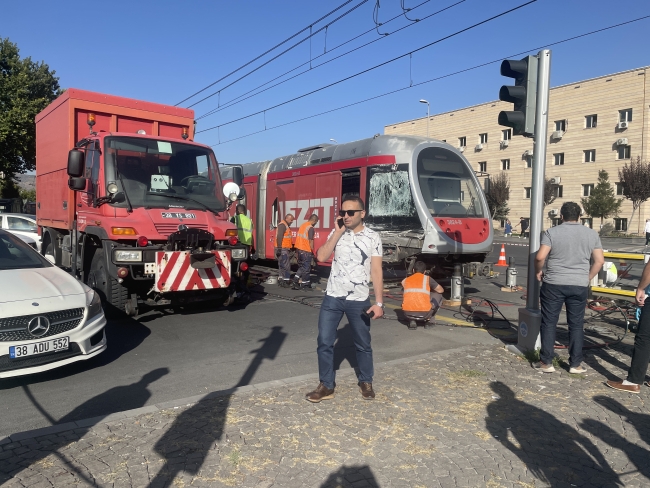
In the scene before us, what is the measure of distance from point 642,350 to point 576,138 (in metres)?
43.7

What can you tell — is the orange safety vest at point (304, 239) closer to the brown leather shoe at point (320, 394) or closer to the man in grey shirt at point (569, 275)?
the man in grey shirt at point (569, 275)

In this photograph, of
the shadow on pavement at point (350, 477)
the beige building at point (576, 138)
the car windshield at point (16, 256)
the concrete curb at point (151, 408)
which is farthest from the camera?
the beige building at point (576, 138)

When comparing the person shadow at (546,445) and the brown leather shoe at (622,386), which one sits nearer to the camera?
the person shadow at (546,445)

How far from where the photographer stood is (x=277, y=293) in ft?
37.6

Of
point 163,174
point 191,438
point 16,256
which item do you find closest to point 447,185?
point 163,174

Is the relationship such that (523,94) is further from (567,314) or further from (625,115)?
(625,115)

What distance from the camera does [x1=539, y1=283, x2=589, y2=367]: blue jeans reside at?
559 cm

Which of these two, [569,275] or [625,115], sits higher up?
[625,115]

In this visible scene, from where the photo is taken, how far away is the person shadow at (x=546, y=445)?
3.54m

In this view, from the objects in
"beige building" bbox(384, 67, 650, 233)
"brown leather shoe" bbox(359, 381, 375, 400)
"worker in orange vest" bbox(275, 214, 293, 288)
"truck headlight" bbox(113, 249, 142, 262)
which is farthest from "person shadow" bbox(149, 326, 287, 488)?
"beige building" bbox(384, 67, 650, 233)

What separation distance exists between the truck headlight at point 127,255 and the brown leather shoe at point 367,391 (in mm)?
3866

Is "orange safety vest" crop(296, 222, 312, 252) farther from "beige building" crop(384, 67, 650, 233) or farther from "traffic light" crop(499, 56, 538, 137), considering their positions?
"beige building" crop(384, 67, 650, 233)

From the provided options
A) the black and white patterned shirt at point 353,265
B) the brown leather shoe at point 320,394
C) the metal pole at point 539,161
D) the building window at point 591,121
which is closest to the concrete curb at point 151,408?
the brown leather shoe at point 320,394

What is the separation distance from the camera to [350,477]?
3443 millimetres
